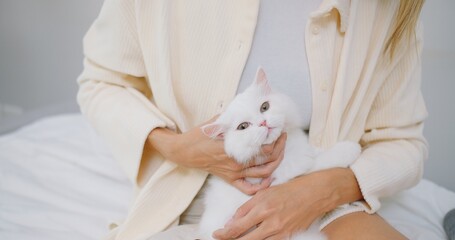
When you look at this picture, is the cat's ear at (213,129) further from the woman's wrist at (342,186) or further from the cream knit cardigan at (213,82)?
the woman's wrist at (342,186)

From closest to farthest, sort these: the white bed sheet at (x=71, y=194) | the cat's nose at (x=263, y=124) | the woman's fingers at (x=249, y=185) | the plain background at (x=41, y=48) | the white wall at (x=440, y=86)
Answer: the cat's nose at (x=263, y=124)
the woman's fingers at (x=249, y=185)
the white bed sheet at (x=71, y=194)
the white wall at (x=440, y=86)
the plain background at (x=41, y=48)

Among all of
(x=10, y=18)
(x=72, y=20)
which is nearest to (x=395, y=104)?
(x=72, y=20)

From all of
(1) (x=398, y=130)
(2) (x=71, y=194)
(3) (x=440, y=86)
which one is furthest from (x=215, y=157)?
(3) (x=440, y=86)

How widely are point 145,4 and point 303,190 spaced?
1.71 ft

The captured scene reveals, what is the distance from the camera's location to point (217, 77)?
0.93m

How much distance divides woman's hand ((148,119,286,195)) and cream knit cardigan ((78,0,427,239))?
0.06 metres

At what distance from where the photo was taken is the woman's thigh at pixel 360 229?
32.6 inches

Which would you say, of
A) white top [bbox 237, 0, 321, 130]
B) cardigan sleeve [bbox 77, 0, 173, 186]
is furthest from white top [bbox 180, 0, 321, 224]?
cardigan sleeve [bbox 77, 0, 173, 186]

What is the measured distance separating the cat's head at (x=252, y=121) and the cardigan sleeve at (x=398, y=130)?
0.26 meters

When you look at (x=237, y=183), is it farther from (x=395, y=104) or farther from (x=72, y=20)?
(x=72, y=20)

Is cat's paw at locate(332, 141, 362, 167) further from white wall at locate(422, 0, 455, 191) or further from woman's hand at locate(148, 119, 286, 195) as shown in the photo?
white wall at locate(422, 0, 455, 191)

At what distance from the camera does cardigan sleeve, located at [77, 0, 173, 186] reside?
959 millimetres

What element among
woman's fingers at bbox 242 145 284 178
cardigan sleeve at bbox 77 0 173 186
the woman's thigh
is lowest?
the woman's thigh

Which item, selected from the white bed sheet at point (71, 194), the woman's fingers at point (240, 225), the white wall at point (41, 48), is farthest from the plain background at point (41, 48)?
the woman's fingers at point (240, 225)
